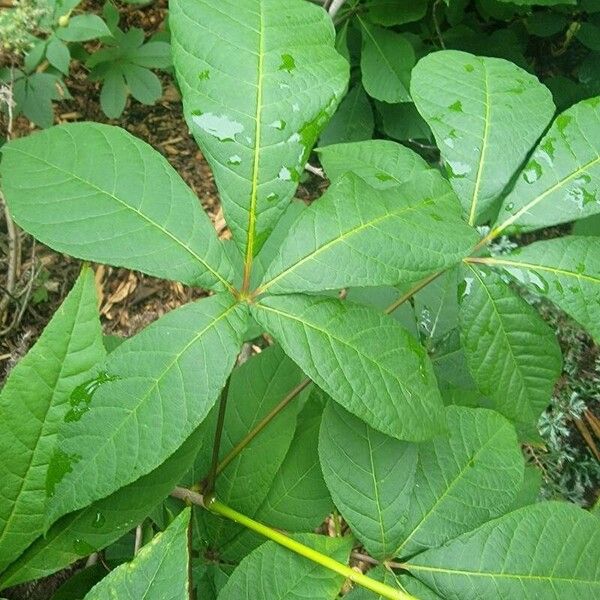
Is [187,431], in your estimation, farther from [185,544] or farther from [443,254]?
[443,254]

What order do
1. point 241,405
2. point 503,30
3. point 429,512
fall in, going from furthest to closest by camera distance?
point 503,30 < point 241,405 < point 429,512

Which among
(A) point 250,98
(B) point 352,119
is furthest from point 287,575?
(B) point 352,119

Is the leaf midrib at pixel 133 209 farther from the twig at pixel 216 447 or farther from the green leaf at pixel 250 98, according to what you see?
the twig at pixel 216 447

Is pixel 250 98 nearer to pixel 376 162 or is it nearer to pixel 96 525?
pixel 376 162

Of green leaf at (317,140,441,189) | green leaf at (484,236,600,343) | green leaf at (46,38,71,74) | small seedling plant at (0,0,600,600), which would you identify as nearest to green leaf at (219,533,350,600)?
small seedling plant at (0,0,600,600)

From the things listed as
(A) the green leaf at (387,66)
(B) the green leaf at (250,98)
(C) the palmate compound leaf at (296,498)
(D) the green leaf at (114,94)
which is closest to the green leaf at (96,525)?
(C) the palmate compound leaf at (296,498)

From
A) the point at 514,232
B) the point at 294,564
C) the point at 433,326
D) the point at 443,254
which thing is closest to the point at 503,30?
the point at 433,326
